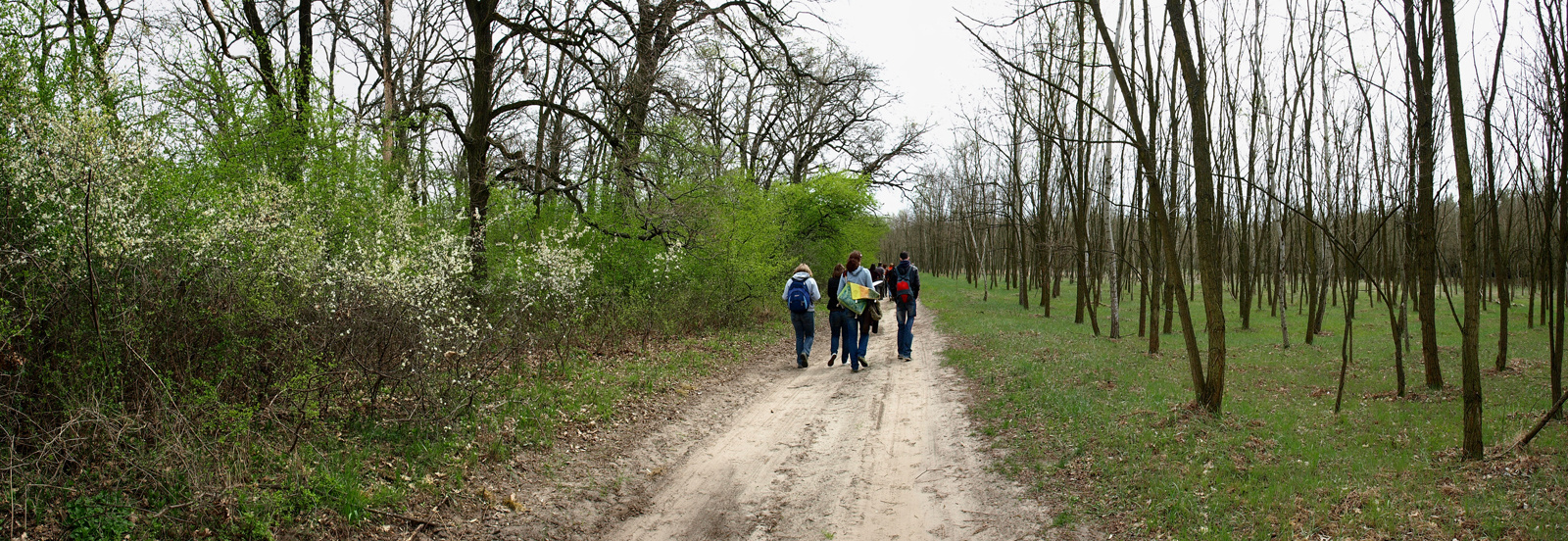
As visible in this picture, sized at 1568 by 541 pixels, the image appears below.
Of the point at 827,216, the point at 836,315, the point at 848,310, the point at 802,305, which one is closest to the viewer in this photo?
the point at 848,310

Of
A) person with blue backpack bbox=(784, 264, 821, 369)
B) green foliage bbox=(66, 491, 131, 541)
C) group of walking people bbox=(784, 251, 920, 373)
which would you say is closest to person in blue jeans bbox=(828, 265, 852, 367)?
group of walking people bbox=(784, 251, 920, 373)

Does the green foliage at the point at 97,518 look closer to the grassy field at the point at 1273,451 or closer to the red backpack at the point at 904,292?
the grassy field at the point at 1273,451

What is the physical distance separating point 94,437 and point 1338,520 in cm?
683

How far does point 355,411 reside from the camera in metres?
5.60

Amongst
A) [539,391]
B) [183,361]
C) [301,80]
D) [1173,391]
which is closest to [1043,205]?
[1173,391]

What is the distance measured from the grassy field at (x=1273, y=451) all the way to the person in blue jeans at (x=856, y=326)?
1434 mm

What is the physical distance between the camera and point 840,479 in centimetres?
529

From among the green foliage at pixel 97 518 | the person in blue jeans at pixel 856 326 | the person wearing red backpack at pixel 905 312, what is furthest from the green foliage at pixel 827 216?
the green foliage at pixel 97 518

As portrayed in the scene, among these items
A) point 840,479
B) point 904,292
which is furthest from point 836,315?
point 840,479

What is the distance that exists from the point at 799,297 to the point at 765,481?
206 inches

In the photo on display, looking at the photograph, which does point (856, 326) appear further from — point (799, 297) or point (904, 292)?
point (904, 292)

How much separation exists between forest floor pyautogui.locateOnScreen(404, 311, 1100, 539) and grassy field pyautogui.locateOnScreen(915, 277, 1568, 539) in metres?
0.43

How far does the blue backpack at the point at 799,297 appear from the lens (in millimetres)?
10359

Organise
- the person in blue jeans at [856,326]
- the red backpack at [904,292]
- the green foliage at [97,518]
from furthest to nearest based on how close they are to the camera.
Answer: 1. the red backpack at [904,292]
2. the person in blue jeans at [856,326]
3. the green foliage at [97,518]
